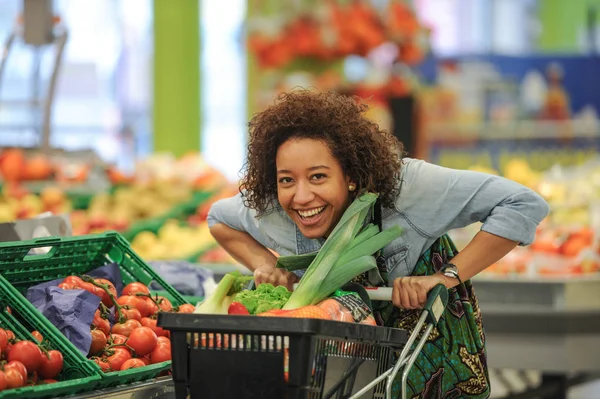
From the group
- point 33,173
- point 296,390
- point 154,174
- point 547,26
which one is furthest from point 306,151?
point 547,26

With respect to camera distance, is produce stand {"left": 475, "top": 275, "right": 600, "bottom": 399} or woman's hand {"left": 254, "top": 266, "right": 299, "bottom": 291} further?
produce stand {"left": 475, "top": 275, "right": 600, "bottom": 399}

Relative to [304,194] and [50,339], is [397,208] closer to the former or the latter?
[304,194]

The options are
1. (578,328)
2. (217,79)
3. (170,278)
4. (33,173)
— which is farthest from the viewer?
(217,79)

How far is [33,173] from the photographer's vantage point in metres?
6.92

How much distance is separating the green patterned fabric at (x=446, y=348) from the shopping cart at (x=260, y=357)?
1.74 ft

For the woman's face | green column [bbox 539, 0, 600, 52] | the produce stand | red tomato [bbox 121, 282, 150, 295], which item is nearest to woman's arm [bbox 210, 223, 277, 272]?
red tomato [bbox 121, 282, 150, 295]

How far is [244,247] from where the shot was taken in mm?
3104

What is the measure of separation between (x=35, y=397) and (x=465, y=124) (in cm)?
941

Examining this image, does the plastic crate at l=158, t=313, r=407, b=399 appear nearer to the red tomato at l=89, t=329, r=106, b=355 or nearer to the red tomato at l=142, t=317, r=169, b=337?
the red tomato at l=89, t=329, r=106, b=355

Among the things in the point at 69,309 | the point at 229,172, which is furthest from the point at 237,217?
the point at 229,172

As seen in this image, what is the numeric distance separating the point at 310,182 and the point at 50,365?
2.65 ft

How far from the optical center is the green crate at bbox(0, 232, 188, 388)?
100 inches

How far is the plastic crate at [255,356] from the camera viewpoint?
6.68 ft

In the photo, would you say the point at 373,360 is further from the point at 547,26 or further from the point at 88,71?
the point at 547,26
